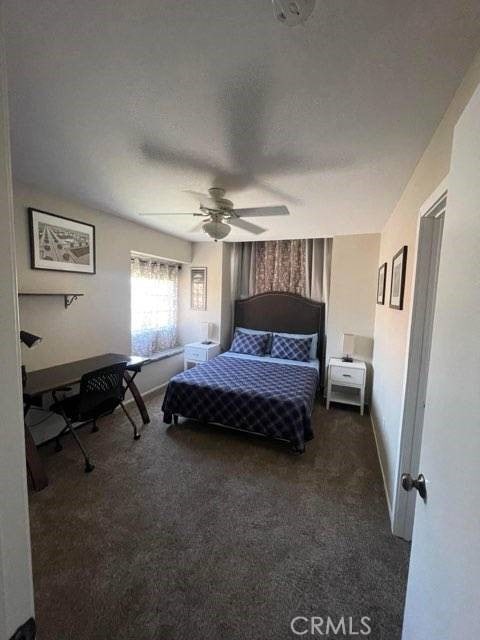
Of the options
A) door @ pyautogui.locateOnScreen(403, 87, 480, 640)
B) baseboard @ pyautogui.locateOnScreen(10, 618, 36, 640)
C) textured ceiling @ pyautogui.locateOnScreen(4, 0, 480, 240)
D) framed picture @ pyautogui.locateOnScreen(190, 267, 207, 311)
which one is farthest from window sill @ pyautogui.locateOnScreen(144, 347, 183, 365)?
door @ pyautogui.locateOnScreen(403, 87, 480, 640)

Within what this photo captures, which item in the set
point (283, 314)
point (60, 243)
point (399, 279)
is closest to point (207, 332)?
point (283, 314)

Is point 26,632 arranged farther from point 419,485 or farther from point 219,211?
point 219,211

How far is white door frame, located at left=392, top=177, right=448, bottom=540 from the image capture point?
4.97ft

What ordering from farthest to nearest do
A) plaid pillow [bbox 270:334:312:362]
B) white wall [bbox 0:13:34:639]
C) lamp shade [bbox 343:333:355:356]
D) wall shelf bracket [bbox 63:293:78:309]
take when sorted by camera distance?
A: plaid pillow [bbox 270:334:312:362]
lamp shade [bbox 343:333:355:356]
wall shelf bracket [bbox 63:293:78:309]
white wall [bbox 0:13:34:639]

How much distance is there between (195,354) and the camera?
14.1ft

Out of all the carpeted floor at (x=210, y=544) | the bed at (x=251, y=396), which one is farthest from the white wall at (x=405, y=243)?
the bed at (x=251, y=396)

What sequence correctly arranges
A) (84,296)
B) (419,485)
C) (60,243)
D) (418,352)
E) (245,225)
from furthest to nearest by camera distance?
(245,225)
(84,296)
(60,243)
(418,352)
(419,485)

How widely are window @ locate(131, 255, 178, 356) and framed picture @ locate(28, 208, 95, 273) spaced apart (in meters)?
0.89

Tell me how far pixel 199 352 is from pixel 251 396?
1.82 meters

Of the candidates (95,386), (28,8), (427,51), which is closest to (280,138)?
(427,51)

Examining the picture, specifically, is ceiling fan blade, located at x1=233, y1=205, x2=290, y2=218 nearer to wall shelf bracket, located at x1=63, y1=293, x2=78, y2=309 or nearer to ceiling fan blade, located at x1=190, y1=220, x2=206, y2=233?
ceiling fan blade, located at x1=190, y1=220, x2=206, y2=233

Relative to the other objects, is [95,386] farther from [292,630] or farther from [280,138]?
[280,138]

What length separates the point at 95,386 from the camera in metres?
2.31

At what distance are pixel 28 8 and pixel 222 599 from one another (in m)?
2.39
